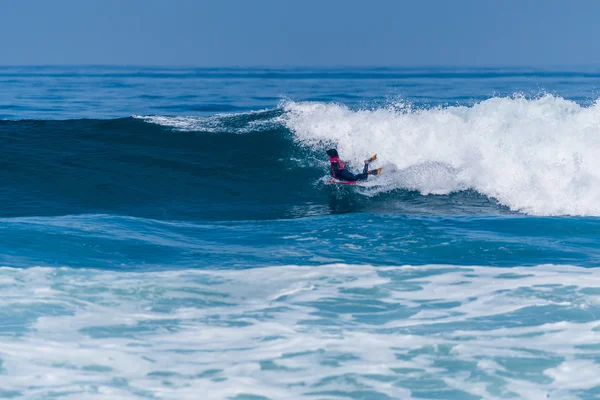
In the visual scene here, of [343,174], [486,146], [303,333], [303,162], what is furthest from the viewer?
[303,162]

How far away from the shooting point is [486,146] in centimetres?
1675

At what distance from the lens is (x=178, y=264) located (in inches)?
349

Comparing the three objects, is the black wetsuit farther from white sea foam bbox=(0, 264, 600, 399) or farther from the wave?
white sea foam bbox=(0, 264, 600, 399)

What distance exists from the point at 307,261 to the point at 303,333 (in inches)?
98.1

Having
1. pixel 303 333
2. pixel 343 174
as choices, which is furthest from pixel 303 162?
pixel 303 333

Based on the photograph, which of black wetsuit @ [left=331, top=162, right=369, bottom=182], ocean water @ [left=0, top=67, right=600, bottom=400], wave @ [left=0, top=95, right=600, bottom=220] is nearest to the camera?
ocean water @ [left=0, top=67, right=600, bottom=400]

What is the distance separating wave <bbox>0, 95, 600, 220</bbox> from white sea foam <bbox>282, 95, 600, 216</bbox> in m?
0.04

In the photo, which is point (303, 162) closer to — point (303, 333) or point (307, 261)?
point (307, 261)

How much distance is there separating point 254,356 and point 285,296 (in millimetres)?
1692

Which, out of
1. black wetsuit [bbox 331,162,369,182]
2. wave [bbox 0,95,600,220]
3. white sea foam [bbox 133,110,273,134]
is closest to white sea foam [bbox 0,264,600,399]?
wave [bbox 0,95,600,220]

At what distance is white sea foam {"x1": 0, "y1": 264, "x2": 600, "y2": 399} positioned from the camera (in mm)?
5578

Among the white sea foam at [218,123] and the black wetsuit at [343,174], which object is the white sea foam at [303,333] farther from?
the white sea foam at [218,123]

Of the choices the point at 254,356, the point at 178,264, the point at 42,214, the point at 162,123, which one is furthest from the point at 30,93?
the point at 254,356

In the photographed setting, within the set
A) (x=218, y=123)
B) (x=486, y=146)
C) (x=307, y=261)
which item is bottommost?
(x=307, y=261)
